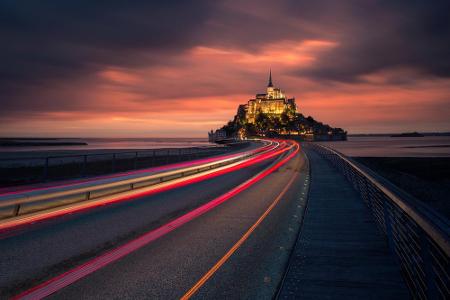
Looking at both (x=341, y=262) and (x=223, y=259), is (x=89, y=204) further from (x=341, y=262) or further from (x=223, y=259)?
(x=341, y=262)

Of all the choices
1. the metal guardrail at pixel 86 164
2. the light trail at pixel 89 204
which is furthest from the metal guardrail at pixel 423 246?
the metal guardrail at pixel 86 164

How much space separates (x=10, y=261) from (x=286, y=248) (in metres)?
4.99

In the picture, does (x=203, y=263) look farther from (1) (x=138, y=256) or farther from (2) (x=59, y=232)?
(2) (x=59, y=232)

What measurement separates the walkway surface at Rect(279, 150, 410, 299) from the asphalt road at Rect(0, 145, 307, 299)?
12.0 inches

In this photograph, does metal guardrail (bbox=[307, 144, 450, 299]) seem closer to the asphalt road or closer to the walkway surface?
the walkway surface

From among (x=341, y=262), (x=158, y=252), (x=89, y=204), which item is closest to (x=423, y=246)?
(x=341, y=262)

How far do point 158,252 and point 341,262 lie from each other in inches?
130

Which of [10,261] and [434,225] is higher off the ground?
[434,225]

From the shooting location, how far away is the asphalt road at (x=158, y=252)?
16.0 ft

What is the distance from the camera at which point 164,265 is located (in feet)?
18.9

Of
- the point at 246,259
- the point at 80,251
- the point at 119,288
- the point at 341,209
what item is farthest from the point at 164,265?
Answer: the point at 341,209

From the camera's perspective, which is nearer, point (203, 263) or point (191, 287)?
point (191, 287)

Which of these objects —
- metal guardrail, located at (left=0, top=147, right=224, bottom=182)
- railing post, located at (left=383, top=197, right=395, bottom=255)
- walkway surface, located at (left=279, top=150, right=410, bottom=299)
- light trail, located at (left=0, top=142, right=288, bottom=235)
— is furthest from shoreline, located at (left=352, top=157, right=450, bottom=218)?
metal guardrail, located at (left=0, top=147, right=224, bottom=182)

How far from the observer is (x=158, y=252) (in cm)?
650
